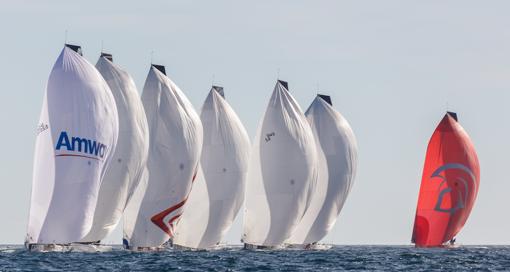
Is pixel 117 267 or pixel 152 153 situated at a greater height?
pixel 152 153

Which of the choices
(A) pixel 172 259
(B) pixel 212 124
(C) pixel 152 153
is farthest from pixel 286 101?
(A) pixel 172 259

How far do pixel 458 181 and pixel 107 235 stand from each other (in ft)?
92.2

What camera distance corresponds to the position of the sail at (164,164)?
273 feet

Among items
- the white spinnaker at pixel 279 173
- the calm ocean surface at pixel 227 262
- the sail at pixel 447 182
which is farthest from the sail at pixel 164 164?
the sail at pixel 447 182

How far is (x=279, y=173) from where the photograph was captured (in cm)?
9038

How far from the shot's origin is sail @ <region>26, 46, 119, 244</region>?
71.2 m

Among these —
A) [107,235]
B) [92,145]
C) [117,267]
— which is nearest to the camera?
[117,267]

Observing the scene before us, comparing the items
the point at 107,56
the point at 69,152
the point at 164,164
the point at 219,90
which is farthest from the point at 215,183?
the point at 69,152

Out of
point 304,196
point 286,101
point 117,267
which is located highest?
point 286,101

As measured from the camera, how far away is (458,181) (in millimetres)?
98688

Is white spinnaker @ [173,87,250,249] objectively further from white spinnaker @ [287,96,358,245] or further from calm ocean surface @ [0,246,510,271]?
white spinnaker @ [287,96,358,245]

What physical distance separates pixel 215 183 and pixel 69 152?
60.2 ft

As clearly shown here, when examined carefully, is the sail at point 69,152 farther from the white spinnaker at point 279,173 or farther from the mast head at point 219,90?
the white spinnaker at point 279,173

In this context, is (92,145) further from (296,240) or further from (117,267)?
(296,240)
